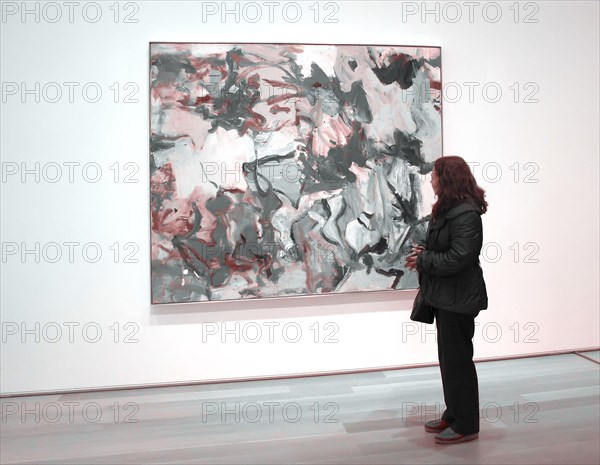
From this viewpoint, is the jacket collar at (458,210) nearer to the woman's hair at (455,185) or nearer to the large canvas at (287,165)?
the woman's hair at (455,185)

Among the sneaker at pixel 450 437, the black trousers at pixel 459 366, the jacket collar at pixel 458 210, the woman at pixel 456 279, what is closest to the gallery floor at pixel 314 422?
the sneaker at pixel 450 437

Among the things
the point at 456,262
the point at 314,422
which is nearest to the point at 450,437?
the point at 314,422

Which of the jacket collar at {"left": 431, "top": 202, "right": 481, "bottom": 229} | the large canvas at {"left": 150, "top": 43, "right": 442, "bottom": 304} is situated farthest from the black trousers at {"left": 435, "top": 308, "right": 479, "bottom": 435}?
the large canvas at {"left": 150, "top": 43, "right": 442, "bottom": 304}

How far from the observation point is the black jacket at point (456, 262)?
10.0 feet

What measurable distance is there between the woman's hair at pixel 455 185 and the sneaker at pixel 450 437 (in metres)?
1.24

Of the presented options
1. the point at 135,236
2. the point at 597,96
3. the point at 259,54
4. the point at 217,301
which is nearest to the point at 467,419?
the point at 217,301

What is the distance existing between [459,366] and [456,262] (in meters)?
0.59

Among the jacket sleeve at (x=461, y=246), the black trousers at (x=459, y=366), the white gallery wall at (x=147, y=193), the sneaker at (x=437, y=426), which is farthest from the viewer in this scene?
the white gallery wall at (x=147, y=193)

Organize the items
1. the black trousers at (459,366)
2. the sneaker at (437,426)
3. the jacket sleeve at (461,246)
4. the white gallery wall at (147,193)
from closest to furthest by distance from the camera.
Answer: the jacket sleeve at (461,246) → the black trousers at (459,366) → the sneaker at (437,426) → the white gallery wall at (147,193)

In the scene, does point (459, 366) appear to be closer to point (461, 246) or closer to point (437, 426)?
point (437, 426)

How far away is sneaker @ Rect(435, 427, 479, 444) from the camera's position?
3195 millimetres

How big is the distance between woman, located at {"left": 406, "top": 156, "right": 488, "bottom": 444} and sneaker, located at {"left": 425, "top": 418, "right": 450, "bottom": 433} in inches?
3.3

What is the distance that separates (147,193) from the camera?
13.6ft

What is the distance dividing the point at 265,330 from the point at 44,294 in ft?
5.23
